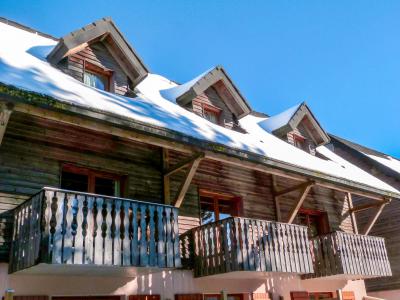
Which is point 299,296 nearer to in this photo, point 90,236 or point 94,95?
point 90,236

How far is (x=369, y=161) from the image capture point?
2223 cm

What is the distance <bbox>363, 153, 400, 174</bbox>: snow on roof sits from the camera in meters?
22.3

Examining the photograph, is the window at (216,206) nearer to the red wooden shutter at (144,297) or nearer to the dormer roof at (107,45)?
the red wooden shutter at (144,297)

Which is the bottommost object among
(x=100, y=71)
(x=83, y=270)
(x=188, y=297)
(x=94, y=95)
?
(x=188, y=297)

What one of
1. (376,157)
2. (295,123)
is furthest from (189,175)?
(376,157)

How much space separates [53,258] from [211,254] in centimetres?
393

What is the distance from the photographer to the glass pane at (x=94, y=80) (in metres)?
11.5

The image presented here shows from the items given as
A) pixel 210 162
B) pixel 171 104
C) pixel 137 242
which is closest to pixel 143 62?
pixel 171 104

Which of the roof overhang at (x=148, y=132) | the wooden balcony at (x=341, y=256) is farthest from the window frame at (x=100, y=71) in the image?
the wooden balcony at (x=341, y=256)

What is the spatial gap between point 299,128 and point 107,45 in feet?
27.4

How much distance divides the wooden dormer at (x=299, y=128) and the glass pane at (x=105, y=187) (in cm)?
782

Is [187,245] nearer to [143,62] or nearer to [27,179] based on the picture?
[27,179]

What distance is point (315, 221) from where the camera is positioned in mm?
15461

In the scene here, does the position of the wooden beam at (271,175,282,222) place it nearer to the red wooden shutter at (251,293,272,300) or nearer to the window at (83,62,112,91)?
the red wooden shutter at (251,293,272,300)
